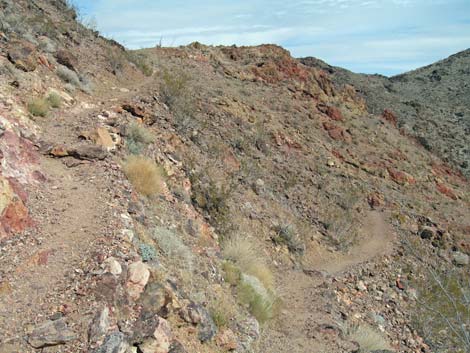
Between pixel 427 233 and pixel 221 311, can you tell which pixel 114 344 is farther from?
pixel 427 233

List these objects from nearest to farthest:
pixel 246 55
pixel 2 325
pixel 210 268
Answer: pixel 2 325
pixel 210 268
pixel 246 55

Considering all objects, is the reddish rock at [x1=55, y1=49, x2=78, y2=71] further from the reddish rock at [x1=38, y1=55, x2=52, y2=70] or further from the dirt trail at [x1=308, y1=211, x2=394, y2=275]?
the dirt trail at [x1=308, y1=211, x2=394, y2=275]

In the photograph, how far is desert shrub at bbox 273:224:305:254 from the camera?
12.8 metres

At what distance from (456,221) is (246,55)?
1534 centimetres

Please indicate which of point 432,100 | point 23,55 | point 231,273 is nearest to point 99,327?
point 231,273

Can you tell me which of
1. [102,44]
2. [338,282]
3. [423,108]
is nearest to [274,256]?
[338,282]

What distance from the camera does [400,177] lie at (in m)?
21.8

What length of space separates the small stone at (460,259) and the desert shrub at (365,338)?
8.15 meters

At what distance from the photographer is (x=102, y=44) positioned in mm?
16500

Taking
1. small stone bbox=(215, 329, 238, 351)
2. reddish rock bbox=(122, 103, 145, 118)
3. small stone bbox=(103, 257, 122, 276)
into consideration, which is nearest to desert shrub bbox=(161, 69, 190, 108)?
reddish rock bbox=(122, 103, 145, 118)

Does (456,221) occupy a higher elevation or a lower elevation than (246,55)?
lower

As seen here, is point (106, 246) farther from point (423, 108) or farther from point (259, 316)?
point (423, 108)

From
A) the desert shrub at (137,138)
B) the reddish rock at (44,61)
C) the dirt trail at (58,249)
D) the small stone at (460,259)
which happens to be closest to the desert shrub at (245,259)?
the desert shrub at (137,138)

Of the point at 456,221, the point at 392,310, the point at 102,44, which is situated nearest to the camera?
the point at 392,310
